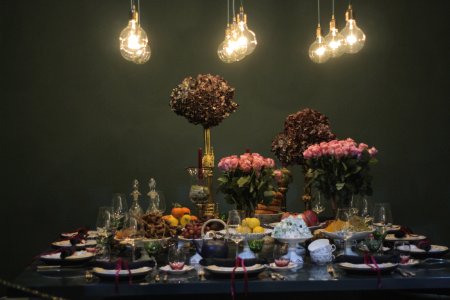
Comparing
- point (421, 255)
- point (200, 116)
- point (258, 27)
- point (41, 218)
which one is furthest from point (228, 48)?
point (41, 218)

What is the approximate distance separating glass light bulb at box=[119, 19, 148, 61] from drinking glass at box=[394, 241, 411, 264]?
209cm

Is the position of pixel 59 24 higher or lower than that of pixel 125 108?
higher

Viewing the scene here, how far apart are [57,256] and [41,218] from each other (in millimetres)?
2836

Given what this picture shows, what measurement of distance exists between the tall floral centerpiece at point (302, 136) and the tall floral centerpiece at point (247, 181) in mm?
659

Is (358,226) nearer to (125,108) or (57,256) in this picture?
(57,256)

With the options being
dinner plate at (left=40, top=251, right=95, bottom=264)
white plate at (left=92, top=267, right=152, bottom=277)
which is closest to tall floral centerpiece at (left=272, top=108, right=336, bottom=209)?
dinner plate at (left=40, top=251, right=95, bottom=264)

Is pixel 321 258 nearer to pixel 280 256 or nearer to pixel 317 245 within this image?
pixel 317 245

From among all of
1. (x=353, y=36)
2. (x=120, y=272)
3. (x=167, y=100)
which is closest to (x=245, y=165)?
(x=120, y=272)

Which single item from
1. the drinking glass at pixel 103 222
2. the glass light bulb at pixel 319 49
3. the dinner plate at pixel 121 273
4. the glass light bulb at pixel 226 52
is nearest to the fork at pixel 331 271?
the dinner plate at pixel 121 273

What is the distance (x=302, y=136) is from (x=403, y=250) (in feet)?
4.21

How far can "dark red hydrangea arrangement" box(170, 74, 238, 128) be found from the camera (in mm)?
4012

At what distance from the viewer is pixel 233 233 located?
→ 2.94 meters

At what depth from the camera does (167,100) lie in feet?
18.8

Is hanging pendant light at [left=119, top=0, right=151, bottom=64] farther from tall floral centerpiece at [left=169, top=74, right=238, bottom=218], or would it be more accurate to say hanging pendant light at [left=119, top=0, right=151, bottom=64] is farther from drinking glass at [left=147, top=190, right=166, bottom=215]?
drinking glass at [left=147, top=190, right=166, bottom=215]
